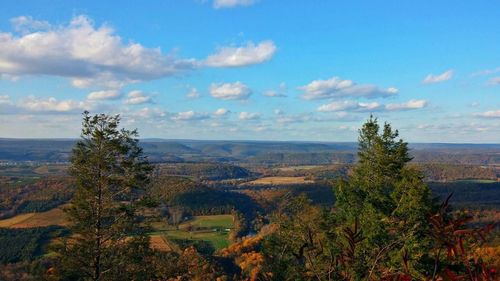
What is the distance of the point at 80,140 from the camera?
23.5 m

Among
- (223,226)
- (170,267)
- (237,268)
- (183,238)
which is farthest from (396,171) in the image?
(223,226)

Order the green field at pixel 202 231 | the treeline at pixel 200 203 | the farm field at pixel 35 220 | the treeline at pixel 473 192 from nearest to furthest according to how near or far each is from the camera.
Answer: the green field at pixel 202 231
the farm field at pixel 35 220
the treeline at pixel 200 203
the treeline at pixel 473 192

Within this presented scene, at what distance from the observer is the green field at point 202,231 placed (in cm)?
8976

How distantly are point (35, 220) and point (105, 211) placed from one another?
87.8 m

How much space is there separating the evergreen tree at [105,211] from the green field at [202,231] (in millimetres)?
58918

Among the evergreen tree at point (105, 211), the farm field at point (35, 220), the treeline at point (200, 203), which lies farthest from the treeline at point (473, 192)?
the evergreen tree at point (105, 211)

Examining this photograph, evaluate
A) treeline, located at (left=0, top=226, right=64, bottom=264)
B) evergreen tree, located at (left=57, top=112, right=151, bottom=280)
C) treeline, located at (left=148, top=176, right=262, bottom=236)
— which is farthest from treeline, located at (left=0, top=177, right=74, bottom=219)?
evergreen tree, located at (left=57, top=112, right=151, bottom=280)

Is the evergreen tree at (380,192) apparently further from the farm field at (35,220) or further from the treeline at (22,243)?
the farm field at (35,220)

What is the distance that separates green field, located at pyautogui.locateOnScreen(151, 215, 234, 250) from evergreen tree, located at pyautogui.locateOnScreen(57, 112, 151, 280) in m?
58.9

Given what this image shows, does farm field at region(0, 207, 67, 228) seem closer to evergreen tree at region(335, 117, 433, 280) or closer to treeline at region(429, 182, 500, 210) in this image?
evergreen tree at region(335, 117, 433, 280)

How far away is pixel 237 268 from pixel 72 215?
4653cm

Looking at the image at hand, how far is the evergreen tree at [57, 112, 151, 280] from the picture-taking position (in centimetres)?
2144

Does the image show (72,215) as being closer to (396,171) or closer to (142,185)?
(142,185)

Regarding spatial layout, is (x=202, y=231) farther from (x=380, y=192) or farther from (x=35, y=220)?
(x=380, y=192)
